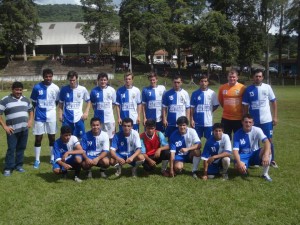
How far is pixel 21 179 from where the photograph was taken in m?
6.55

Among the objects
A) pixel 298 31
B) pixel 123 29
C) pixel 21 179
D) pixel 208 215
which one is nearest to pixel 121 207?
pixel 208 215

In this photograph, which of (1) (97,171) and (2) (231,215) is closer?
(2) (231,215)

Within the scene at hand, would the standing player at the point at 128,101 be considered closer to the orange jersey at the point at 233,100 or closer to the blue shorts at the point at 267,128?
the orange jersey at the point at 233,100

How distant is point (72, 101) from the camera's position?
7668 mm

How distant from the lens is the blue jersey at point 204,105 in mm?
7438

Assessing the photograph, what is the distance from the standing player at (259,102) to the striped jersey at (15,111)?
4.35 metres

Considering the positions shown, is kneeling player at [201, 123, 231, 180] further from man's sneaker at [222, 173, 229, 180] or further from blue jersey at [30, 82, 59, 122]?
blue jersey at [30, 82, 59, 122]

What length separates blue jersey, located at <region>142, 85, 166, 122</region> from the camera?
7.77 metres

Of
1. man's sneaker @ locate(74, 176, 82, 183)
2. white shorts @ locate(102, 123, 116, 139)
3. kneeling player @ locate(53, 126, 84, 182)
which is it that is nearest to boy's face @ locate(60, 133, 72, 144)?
kneeling player @ locate(53, 126, 84, 182)

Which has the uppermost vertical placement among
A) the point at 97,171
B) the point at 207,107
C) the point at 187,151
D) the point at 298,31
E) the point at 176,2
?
the point at 176,2

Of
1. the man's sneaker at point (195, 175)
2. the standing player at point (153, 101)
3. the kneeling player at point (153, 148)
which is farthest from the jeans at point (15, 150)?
the man's sneaker at point (195, 175)

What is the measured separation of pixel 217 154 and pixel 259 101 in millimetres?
1500

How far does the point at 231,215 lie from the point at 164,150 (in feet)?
7.51

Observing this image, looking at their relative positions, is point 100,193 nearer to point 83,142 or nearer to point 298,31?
point 83,142
